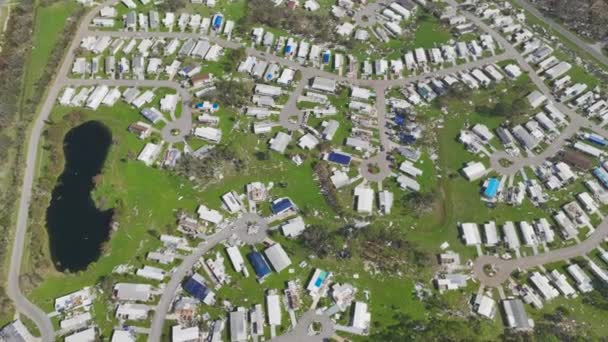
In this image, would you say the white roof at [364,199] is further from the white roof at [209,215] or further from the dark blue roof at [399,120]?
the white roof at [209,215]

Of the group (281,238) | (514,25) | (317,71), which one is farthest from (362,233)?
(514,25)

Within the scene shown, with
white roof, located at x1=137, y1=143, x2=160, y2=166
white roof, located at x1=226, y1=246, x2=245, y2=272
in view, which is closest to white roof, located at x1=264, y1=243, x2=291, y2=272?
white roof, located at x1=226, y1=246, x2=245, y2=272

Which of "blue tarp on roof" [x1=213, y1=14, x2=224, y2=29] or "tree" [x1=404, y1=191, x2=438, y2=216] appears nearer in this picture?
"tree" [x1=404, y1=191, x2=438, y2=216]

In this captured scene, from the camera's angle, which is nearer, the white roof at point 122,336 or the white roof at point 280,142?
the white roof at point 122,336

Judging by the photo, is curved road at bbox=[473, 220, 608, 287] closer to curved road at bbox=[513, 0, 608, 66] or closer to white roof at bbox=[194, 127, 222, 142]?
white roof at bbox=[194, 127, 222, 142]

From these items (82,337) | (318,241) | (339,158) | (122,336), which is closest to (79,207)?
(82,337)

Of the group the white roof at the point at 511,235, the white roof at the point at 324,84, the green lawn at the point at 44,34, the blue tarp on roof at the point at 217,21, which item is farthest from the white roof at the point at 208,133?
the white roof at the point at 511,235
